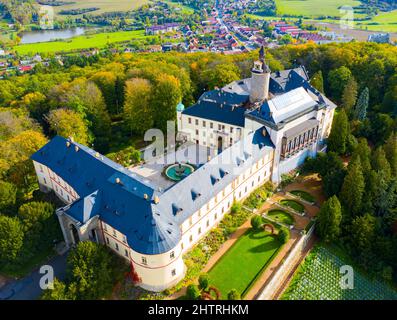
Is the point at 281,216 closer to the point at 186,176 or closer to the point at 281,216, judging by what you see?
the point at 281,216

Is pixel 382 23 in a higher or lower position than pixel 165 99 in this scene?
higher

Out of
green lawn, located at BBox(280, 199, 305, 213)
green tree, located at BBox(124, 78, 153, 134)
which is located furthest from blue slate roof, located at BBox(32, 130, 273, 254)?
green tree, located at BBox(124, 78, 153, 134)

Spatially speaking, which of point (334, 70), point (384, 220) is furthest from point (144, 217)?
point (334, 70)

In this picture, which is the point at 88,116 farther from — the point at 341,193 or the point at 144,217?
the point at 341,193

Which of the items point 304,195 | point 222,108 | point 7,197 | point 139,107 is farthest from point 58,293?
point 222,108

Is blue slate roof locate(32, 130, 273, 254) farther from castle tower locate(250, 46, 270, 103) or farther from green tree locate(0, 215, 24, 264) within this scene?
castle tower locate(250, 46, 270, 103)
